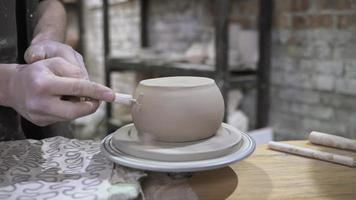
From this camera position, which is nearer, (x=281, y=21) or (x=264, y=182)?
(x=264, y=182)

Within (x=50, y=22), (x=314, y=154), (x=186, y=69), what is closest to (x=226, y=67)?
(x=186, y=69)

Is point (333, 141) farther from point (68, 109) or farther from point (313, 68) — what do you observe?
point (313, 68)

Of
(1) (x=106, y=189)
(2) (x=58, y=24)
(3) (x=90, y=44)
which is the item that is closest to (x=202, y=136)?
(1) (x=106, y=189)

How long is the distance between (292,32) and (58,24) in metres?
1.16

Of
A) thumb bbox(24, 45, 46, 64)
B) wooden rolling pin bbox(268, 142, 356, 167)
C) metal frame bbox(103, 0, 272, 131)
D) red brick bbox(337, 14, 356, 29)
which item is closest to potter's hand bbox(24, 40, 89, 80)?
thumb bbox(24, 45, 46, 64)

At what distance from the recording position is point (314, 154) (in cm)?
64

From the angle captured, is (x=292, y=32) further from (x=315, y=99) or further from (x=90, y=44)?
(x=90, y=44)

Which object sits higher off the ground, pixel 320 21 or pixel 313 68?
pixel 320 21

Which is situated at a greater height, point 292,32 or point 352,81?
point 292,32

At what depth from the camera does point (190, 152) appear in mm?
523

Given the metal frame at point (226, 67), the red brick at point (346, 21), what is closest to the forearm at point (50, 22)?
the metal frame at point (226, 67)

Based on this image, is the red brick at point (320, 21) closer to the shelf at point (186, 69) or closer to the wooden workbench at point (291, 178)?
the shelf at point (186, 69)

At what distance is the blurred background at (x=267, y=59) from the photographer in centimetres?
156

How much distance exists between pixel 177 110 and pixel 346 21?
1.19m
